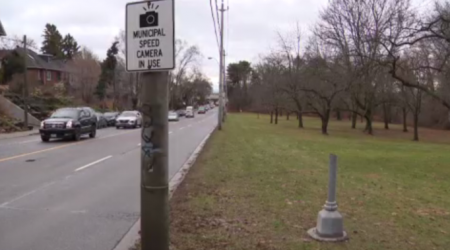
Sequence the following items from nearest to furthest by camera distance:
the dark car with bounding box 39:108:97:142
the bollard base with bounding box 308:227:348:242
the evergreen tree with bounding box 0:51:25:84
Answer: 1. the bollard base with bounding box 308:227:348:242
2. the dark car with bounding box 39:108:97:142
3. the evergreen tree with bounding box 0:51:25:84

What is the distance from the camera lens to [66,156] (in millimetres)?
15352

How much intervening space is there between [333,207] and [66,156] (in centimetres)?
1207

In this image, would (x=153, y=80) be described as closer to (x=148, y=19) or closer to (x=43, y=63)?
(x=148, y=19)

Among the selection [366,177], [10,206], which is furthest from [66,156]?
[366,177]

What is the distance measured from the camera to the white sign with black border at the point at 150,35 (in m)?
3.88

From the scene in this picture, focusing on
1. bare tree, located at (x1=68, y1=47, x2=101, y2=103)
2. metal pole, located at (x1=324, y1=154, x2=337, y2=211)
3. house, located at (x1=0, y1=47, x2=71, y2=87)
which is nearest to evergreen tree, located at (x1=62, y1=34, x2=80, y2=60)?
house, located at (x1=0, y1=47, x2=71, y2=87)

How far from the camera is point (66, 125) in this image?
862 inches

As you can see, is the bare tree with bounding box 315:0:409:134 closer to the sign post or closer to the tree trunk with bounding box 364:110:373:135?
the tree trunk with bounding box 364:110:373:135

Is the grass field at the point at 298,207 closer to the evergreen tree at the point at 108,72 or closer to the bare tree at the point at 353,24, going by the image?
the bare tree at the point at 353,24

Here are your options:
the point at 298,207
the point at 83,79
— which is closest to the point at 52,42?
the point at 83,79

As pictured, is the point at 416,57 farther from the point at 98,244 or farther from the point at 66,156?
the point at 98,244

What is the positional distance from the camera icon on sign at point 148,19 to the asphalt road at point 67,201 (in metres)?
3.02

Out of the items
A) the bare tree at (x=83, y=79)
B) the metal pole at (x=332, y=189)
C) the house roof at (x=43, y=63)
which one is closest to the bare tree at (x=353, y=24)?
the metal pole at (x=332, y=189)

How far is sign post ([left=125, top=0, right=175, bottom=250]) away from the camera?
153 inches
